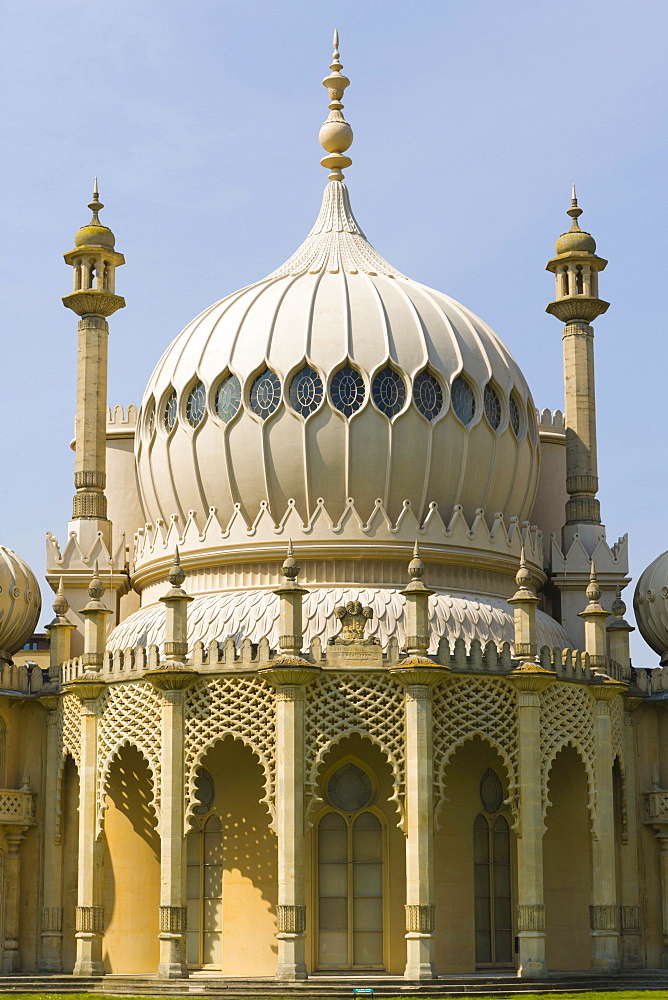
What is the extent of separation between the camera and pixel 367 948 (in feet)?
103

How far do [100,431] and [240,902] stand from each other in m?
11.2

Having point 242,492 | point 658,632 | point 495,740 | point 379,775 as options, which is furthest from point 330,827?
point 658,632

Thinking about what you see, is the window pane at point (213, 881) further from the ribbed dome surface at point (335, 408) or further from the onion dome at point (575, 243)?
the onion dome at point (575, 243)

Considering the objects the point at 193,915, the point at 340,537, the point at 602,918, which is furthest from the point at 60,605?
the point at 602,918

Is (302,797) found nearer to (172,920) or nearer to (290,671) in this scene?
(290,671)

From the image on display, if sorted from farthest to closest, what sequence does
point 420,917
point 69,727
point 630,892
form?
point 630,892 < point 69,727 < point 420,917

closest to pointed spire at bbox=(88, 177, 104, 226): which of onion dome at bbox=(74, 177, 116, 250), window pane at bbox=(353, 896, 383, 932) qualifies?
onion dome at bbox=(74, 177, 116, 250)

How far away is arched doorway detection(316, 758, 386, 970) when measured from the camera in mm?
31484

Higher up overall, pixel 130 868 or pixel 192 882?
pixel 130 868

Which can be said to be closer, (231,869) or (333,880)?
(333,880)

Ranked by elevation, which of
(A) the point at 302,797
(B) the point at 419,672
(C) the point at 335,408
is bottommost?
(A) the point at 302,797

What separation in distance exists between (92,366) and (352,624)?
1044cm

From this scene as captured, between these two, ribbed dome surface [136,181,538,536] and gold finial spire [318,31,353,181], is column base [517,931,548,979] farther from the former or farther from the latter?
gold finial spire [318,31,353,181]

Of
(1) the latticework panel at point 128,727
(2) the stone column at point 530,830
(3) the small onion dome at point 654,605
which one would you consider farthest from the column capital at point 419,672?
(3) the small onion dome at point 654,605
